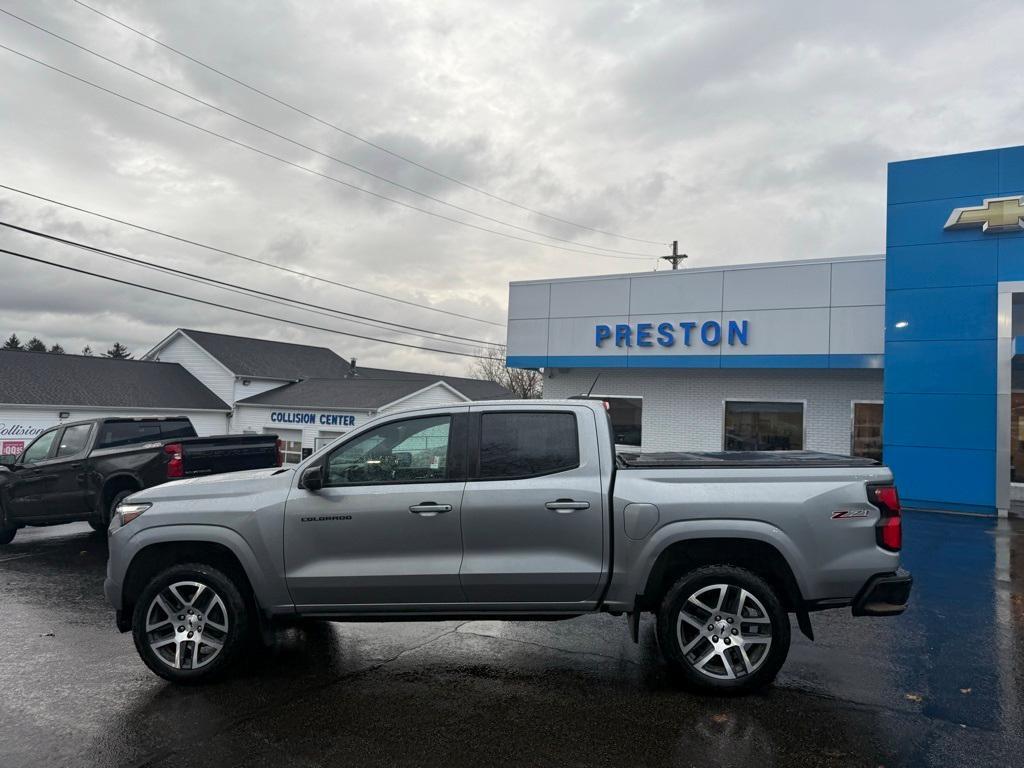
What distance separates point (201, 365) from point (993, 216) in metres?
37.5

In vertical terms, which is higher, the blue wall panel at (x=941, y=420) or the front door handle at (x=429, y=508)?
the blue wall panel at (x=941, y=420)

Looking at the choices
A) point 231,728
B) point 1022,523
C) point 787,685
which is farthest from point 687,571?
point 1022,523

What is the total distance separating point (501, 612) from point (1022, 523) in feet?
39.4

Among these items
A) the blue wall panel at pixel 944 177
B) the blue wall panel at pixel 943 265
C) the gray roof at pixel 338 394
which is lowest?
the gray roof at pixel 338 394

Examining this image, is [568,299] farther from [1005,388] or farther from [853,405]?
[1005,388]

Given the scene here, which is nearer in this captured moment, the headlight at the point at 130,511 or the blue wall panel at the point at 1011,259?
the headlight at the point at 130,511

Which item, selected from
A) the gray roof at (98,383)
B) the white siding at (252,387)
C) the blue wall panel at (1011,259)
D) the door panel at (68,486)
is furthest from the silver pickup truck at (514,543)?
the white siding at (252,387)

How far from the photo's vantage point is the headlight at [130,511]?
475cm

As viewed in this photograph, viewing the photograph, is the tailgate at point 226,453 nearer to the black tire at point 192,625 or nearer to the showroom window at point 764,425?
the black tire at point 192,625

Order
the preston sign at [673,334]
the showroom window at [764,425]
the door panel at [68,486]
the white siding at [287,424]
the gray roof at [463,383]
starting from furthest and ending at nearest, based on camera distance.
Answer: the gray roof at [463,383] < the white siding at [287,424] < the showroom window at [764,425] < the preston sign at [673,334] < the door panel at [68,486]

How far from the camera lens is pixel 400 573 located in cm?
452

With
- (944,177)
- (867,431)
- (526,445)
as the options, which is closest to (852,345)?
(867,431)

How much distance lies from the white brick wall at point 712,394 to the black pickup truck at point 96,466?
10.2m

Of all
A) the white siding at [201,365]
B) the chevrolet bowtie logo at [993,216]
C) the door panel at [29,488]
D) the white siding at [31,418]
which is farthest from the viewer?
the white siding at [201,365]
